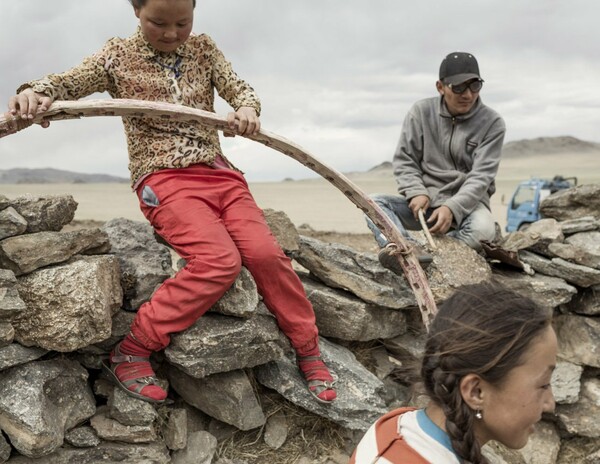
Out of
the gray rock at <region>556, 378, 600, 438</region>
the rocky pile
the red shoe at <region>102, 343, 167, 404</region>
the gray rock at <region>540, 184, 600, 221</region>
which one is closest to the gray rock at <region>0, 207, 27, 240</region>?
the rocky pile

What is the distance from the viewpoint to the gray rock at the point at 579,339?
19.3 feet

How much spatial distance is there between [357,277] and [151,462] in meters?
2.02

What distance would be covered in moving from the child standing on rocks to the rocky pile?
0.14m

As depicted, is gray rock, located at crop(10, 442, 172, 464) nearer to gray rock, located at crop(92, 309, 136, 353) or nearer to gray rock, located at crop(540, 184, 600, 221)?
gray rock, located at crop(92, 309, 136, 353)

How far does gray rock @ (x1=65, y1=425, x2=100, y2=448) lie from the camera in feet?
12.8

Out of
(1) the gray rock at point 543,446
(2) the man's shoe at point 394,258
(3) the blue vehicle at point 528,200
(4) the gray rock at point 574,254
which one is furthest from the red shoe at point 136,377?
(3) the blue vehicle at point 528,200

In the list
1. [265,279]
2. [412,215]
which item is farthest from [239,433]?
[412,215]

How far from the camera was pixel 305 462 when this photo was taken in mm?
4438

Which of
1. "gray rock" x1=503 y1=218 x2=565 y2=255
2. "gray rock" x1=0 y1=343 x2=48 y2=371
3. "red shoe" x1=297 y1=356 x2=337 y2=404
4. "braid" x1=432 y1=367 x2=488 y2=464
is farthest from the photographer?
"gray rock" x1=503 y1=218 x2=565 y2=255

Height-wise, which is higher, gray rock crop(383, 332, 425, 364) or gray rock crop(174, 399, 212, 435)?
gray rock crop(383, 332, 425, 364)

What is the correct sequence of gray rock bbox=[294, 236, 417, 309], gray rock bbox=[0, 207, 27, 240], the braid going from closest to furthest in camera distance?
the braid < gray rock bbox=[0, 207, 27, 240] < gray rock bbox=[294, 236, 417, 309]

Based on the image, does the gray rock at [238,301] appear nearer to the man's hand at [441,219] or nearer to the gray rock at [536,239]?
the man's hand at [441,219]

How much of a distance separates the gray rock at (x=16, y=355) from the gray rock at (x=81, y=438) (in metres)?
0.47

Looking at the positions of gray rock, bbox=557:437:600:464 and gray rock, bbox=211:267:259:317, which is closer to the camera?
gray rock, bbox=211:267:259:317
